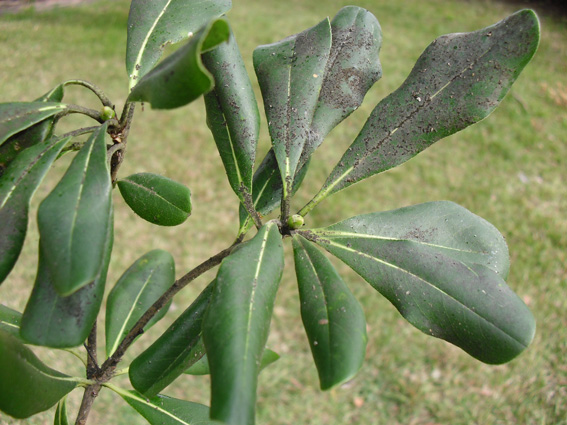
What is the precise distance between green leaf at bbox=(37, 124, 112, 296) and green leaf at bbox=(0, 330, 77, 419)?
160mm

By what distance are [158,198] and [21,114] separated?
26cm

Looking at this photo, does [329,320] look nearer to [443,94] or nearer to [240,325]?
[240,325]

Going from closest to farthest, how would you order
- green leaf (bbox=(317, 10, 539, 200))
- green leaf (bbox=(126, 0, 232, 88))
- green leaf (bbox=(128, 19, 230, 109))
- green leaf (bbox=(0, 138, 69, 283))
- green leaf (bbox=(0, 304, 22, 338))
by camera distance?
1. green leaf (bbox=(128, 19, 230, 109))
2. green leaf (bbox=(0, 138, 69, 283))
3. green leaf (bbox=(317, 10, 539, 200))
4. green leaf (bbox=(126, 0, 232, 88))
5. green leaf (bbox=(0, 304, 22, 338))

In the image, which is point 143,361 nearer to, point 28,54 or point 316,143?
point 316,143

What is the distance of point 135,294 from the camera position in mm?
1396

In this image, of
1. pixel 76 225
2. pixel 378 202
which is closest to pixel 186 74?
pixel 76 225

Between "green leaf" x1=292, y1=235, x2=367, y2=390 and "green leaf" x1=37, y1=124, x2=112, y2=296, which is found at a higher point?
"green leaf" x1=37, y1=124, x2=112, y2=296

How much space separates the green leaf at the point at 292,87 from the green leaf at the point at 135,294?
599 mm

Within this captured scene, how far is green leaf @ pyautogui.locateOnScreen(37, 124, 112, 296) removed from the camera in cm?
65

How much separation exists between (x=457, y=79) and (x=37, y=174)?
27.4 inches

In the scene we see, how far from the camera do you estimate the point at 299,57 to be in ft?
3.12

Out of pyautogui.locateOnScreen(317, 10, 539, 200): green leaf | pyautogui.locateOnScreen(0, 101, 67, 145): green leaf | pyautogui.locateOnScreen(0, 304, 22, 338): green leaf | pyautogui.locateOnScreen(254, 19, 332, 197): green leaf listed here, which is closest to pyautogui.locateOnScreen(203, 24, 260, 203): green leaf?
pyautogui.locateOnScreen(254, 19, 332, 197): green leaf

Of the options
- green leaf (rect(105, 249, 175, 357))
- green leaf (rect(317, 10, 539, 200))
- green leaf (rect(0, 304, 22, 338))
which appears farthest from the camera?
green leaf (rect(105, 249, 175, 357))

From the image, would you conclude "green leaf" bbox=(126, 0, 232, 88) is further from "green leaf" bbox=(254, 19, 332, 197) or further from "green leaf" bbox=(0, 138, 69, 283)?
"green leaf" bbox=(0, 138, 69, 283)
